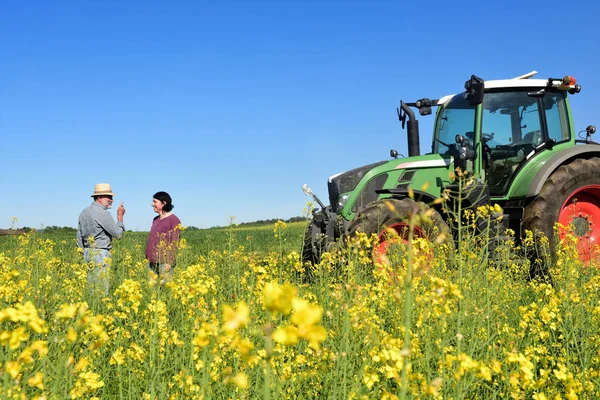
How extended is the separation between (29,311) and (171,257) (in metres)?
4.71

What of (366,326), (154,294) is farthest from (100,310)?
(366,326)

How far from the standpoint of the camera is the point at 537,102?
6.70 meters

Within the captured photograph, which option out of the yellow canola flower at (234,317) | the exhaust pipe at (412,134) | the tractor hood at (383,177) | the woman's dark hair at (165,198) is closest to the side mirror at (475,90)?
the tractor hood at (383,177)

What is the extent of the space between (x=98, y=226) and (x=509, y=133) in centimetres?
516

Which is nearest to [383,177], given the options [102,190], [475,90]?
[475,90]

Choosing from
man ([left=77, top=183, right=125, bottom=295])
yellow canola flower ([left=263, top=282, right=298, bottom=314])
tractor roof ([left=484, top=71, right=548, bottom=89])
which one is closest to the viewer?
yellow canola flower ([left=263, top=282, right=298, bottom=314])

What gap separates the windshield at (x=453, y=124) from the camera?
647 centimetres

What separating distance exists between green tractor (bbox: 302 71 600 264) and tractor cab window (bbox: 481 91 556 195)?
0.01 meters

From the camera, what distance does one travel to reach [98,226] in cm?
615

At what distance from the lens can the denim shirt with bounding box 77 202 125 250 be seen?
20.1 ft

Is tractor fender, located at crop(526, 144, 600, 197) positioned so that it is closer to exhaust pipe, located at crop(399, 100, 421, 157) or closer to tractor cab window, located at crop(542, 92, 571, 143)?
tractor cab window, located at crop(542, 92, 571, 143)

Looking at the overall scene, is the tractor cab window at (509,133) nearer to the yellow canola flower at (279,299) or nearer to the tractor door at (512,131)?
the tractor door at (512,131)

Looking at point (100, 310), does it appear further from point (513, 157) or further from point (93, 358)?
point (513, 157)

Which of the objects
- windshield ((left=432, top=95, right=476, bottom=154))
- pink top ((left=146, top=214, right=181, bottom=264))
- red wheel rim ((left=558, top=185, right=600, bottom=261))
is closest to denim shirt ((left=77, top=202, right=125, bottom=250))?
pink top ((left=146, top=214, right=181, bottom=264))
